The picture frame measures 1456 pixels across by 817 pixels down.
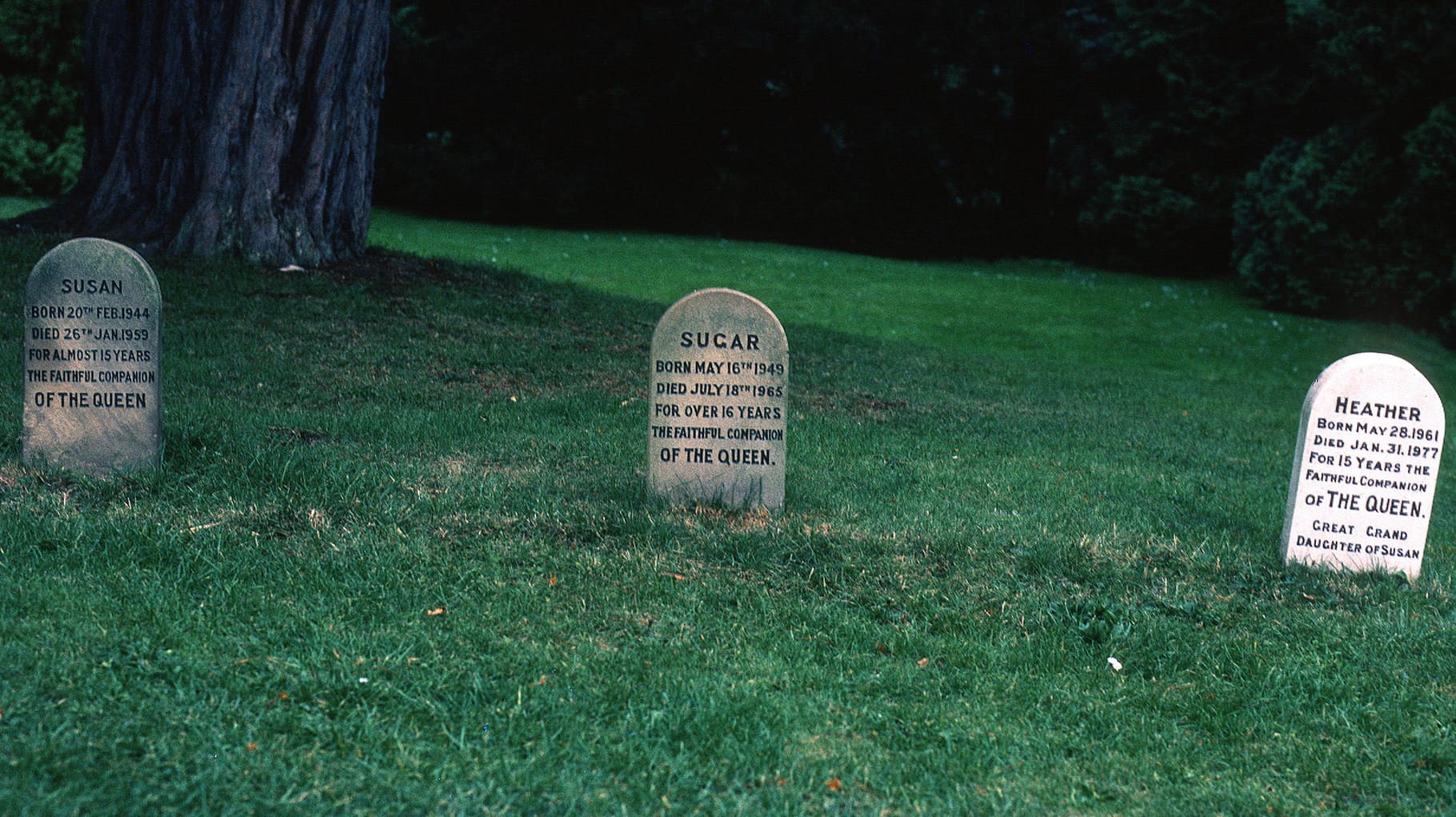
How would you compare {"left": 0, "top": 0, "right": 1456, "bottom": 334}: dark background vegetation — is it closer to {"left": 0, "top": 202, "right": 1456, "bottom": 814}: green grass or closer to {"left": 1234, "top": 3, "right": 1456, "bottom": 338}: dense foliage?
{"left": 1234, "top": 3, "right": 1456, "bottom": 338}: dense foliage

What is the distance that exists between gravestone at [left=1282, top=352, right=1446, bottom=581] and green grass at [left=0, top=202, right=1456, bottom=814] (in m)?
0.23

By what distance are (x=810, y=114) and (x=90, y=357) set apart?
26429 millimetres

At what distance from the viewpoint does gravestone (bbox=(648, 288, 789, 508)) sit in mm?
6180

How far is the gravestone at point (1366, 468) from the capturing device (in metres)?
5.98

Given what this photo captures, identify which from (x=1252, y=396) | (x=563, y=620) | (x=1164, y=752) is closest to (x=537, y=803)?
(x=563, y=620)

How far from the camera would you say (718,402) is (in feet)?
20.6

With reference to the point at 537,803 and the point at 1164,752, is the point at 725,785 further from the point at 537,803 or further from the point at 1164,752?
the point at 1164,752

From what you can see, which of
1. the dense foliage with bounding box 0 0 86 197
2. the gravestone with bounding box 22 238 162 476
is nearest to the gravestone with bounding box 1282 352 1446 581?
the gravestone with bounding box 22 238 162 476

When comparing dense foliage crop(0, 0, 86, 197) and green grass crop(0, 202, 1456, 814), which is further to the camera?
dense foliage crop(0, 0, 86, 197)

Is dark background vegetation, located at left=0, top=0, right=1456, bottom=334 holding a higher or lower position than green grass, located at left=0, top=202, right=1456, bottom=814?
higher

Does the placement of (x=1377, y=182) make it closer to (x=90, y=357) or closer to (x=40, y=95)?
(x=90, y=357)

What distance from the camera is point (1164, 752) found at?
162 inches

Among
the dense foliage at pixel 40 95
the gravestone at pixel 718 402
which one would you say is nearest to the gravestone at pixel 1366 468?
the gravestone at pixel 718 402

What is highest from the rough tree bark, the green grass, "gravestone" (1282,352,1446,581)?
the rough tree bark
